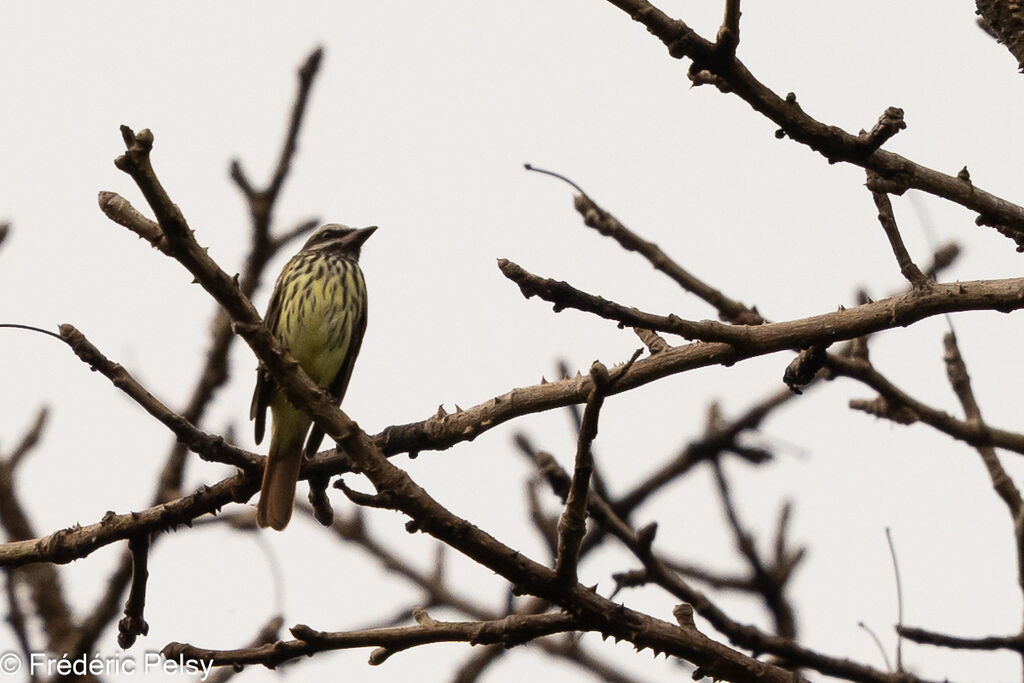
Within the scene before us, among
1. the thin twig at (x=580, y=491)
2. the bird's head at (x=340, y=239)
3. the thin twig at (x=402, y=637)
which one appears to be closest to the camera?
the thin twig at (x=580, y=491)

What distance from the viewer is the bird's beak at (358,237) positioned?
7564 mm

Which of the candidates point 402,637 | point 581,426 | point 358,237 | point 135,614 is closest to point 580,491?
point 581,426

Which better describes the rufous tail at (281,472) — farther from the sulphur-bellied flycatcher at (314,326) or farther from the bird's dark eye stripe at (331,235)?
the bird's dark eye stripe at (331,235)

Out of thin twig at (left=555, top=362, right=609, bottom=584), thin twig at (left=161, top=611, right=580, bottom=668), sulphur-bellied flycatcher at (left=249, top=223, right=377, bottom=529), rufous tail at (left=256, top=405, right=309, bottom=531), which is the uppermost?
sulphur-bellied flycatcher at (left=249, top=223, right=377, bottom=529)

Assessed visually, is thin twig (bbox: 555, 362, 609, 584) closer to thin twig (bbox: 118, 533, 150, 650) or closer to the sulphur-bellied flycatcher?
thin twig (bbox: 118, 533, 150, 650)

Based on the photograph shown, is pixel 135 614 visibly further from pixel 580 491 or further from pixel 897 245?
pixel 897 245

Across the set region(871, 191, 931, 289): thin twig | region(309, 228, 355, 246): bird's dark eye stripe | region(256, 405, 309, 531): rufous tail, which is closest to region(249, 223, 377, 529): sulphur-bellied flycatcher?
region(256, 405, 309, 531): rufous tail

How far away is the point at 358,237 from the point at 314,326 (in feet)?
4.19

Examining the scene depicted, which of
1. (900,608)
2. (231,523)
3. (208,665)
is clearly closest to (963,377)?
(900,608)

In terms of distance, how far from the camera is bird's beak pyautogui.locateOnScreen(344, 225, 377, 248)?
7.56 m

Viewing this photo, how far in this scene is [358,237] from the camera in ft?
25.0

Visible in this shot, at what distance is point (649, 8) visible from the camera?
254 centimetres

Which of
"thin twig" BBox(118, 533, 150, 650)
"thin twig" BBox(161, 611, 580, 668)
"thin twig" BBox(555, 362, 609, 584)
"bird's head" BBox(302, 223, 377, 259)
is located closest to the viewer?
"thin twig" BBox(555, 362, 609, 584)

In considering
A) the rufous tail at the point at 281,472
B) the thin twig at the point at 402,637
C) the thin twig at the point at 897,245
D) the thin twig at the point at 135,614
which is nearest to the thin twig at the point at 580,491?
the thin twig at the point at 402,637
